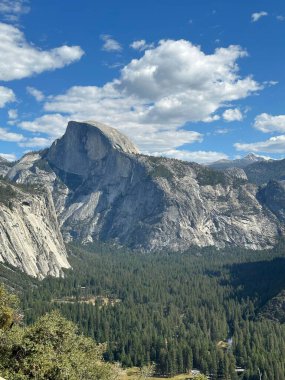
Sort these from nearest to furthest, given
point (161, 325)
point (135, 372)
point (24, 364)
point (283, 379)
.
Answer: point (24, 364), point (283, 379), point (135, 372), point (161, 325)

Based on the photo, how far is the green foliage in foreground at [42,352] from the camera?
46.8m

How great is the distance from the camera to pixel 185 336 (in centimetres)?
17450

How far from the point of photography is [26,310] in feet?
633

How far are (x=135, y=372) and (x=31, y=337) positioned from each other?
102 m

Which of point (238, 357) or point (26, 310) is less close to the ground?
point (26, 310)

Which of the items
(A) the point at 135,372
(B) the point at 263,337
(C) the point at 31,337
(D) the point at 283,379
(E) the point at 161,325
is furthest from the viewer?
(E) the point at 161,325

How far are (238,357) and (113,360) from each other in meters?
42.6

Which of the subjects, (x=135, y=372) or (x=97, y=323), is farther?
(x=97, y=323)

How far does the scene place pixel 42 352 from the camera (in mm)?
48656

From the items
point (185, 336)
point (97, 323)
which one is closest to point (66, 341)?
point (185, 336)

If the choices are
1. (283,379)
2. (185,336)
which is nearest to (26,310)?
(185,336)

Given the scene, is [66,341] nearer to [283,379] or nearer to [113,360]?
[283,379]

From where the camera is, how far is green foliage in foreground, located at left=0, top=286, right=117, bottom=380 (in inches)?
1842

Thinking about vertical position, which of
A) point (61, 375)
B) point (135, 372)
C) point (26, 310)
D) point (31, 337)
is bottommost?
point (135, 372)
